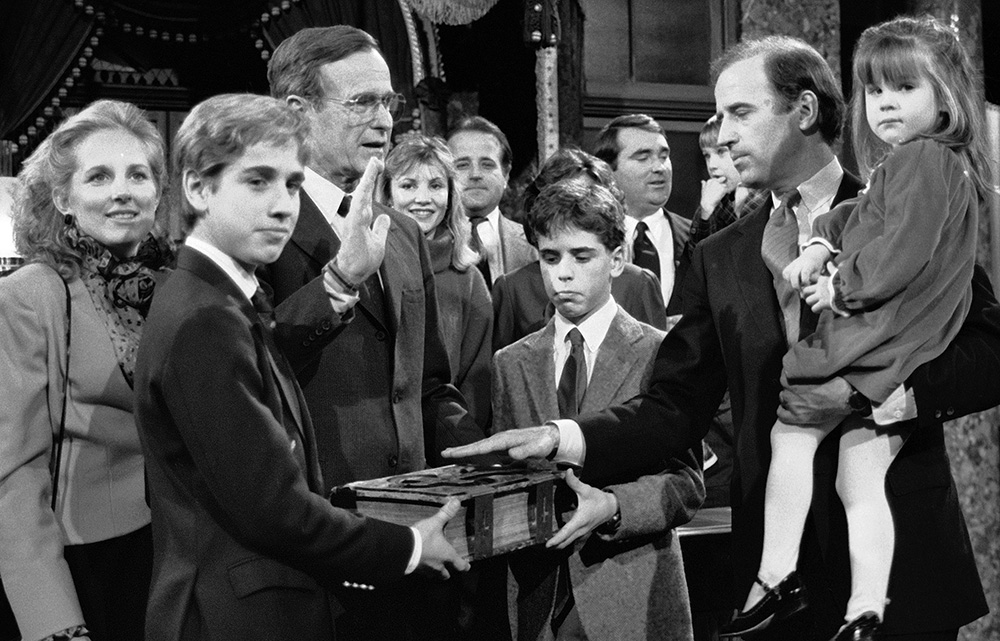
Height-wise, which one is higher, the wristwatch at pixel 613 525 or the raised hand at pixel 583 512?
the raised hand at pixel 583 512

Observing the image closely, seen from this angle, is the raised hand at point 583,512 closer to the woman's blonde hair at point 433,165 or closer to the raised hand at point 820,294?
the raised hand at point 820,294

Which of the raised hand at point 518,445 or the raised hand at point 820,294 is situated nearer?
the raised hand at point 820,294

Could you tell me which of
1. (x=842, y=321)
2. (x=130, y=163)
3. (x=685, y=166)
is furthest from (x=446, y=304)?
(x=685, y=166)

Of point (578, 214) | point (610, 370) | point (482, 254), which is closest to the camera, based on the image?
point (610, 370)

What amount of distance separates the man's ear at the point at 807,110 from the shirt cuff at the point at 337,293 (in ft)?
3.38

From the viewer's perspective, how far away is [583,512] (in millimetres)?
2424

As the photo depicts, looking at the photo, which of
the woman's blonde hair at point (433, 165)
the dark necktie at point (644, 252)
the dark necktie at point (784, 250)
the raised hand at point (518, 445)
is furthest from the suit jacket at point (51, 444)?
the dark necktie at point (644, 252)

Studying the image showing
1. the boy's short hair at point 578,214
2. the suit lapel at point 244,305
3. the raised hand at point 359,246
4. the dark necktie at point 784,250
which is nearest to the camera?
the suit lapel at point 244,305

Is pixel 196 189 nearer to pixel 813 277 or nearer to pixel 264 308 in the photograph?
pixel 264 308

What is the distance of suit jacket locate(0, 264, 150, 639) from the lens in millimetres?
2281

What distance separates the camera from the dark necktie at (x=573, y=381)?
276 cm

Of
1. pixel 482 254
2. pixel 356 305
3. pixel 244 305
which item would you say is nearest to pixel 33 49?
pixel 482 254

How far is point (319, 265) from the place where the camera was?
253 centimetres

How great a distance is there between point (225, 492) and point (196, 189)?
545 mm
